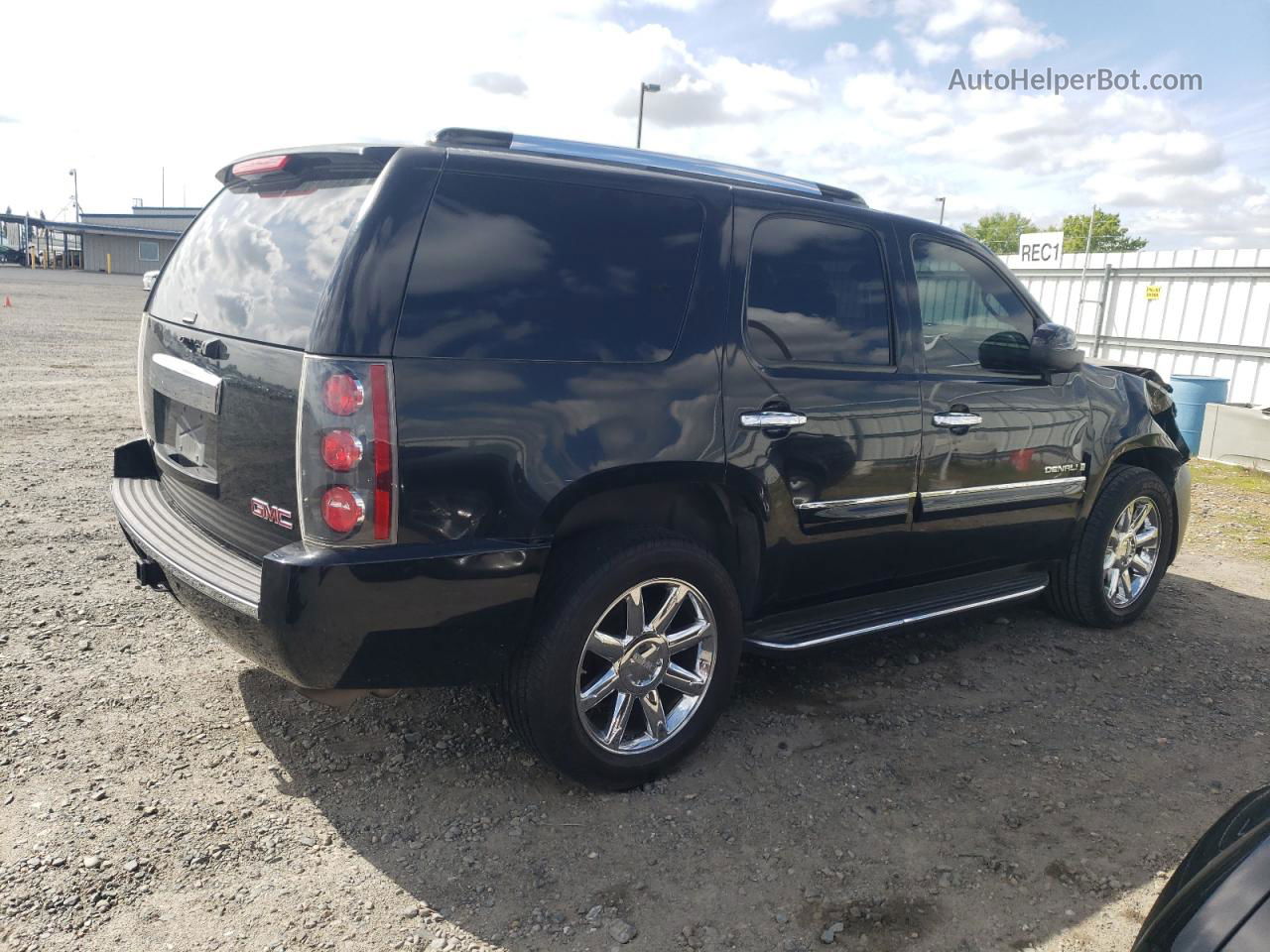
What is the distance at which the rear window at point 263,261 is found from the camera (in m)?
2.70

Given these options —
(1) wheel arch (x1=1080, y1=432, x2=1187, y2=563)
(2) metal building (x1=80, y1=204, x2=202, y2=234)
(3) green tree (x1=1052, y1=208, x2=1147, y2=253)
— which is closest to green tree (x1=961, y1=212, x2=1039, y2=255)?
(3) green tree (x1=1052, y1=208, x2=1147, y2=253)

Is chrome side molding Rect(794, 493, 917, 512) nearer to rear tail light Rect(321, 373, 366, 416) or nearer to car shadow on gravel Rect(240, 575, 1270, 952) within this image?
car shadow on gravel Rect(240, 575, 1270, 952)

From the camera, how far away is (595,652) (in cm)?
294

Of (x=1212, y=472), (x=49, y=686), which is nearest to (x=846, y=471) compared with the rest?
(x=49, y=686)

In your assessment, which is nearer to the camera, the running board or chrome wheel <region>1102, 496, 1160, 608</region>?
the running board

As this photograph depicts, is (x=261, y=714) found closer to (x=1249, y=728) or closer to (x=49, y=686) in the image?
(x=49, y=686)

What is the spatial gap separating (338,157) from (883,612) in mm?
2524

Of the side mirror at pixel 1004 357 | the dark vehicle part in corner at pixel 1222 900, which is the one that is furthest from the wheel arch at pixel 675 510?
the dark vehicle part in corner at pixel 1222 900

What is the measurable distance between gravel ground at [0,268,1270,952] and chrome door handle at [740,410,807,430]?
115 cm

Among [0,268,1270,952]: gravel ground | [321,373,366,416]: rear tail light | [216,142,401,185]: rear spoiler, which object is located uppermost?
[216,142,401,185]: rear spoiler

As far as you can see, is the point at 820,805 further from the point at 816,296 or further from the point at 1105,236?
the point at 1105,236

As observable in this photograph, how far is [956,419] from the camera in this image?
3820mm

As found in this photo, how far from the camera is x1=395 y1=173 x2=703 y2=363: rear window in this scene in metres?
2.62

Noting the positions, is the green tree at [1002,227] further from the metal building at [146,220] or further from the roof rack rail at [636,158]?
the roof rack rail at [636,158]
